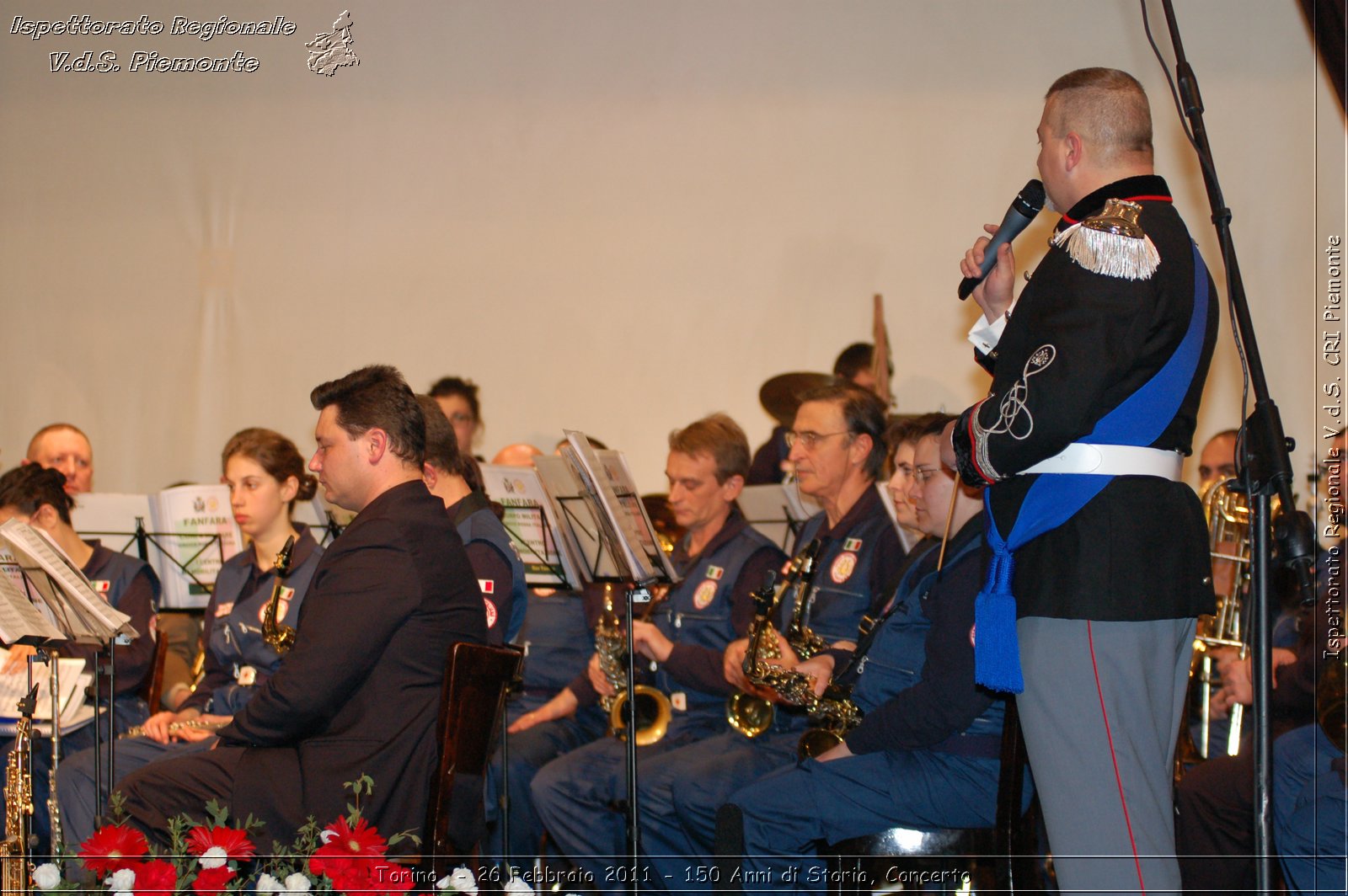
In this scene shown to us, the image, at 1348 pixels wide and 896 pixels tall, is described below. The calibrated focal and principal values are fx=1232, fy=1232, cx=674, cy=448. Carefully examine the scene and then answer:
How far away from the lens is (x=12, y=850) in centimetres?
407

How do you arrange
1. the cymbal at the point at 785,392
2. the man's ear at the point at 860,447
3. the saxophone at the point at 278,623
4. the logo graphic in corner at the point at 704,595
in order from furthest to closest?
the cymbal at the point at 785,392, the logo graphic in corner at the point at 704,595, the man's ear at the point at 860,447, the saxophone at the point at 278,623

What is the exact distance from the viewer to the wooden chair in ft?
9.66

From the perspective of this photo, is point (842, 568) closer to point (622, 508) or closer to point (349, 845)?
point (622, 508)

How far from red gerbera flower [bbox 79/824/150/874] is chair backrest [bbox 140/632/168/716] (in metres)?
2.52

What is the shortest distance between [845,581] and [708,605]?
0.66 m

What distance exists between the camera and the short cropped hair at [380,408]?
3.45 metres

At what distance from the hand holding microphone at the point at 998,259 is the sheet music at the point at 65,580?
260 centimetres

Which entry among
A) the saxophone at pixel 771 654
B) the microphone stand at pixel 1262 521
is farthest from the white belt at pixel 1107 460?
the saxophone at pixel 771 654

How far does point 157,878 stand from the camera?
234 cm

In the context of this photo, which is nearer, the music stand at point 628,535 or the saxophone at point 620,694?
the music stand at point 628,535

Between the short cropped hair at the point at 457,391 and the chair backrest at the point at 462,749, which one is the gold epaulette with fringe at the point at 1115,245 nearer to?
the chair backrest at the point at 462,749

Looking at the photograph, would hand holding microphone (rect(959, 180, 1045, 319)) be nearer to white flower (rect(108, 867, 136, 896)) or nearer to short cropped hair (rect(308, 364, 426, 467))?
short cropped hair (rect(308, 364, 426, 467))

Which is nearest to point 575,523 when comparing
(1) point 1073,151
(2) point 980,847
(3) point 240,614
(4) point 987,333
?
(3) point 240,614

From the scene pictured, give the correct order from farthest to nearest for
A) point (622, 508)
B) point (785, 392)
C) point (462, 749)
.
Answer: point (785, 392), point (622, 508), point (462, 749)
